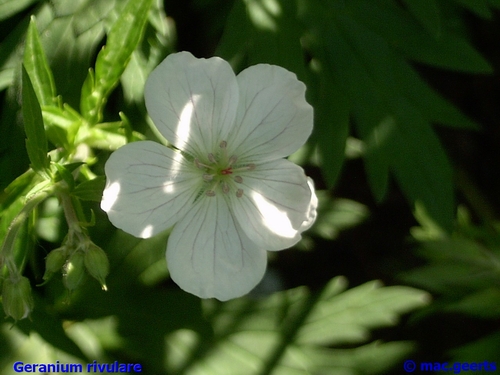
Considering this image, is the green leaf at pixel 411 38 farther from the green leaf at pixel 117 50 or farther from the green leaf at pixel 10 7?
the green leaf at pixel 10 7

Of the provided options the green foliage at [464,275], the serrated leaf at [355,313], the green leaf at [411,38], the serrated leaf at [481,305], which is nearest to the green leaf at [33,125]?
the green leaf at [411,38]

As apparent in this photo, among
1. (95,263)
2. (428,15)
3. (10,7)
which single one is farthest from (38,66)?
(428,15)

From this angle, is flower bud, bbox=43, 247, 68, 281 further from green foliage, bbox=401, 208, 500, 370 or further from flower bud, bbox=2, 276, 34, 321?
green foliage, bbox=401, 208, 500, 370

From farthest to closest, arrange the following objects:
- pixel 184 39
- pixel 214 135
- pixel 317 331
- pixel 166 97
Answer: pixel 184 39, pixel 317 331, pixel 214 135, pixel 166 97

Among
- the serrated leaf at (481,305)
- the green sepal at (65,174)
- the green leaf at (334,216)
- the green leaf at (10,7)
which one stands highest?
the green leaf at (10,7)

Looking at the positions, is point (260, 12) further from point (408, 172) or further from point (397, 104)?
point (408, 172)

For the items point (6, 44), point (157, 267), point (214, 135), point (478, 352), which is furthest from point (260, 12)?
point (478, 352)

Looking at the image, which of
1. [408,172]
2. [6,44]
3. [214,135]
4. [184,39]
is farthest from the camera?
[184,39]

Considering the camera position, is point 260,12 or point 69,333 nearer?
point 260,12

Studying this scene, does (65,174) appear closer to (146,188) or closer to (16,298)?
(146,188)
